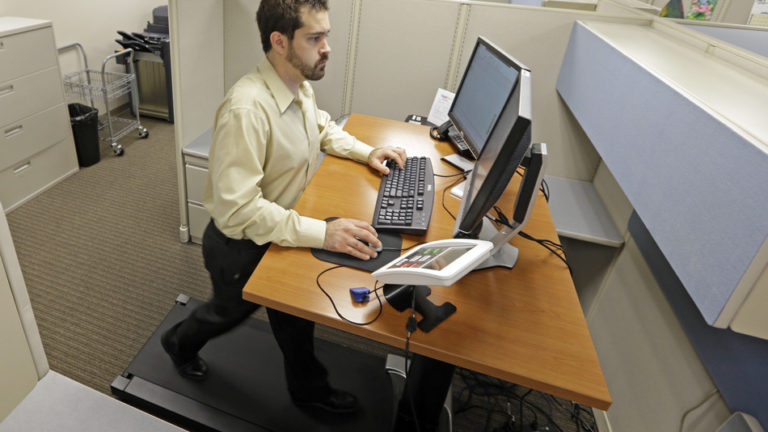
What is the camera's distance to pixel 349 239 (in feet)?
3.64

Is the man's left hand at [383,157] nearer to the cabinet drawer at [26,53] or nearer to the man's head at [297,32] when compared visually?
the man's head at [297,32]

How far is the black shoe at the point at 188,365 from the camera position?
1.58 meters

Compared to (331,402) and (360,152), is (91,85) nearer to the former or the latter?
(360,152)

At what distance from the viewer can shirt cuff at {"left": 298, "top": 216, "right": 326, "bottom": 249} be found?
1.12 metres

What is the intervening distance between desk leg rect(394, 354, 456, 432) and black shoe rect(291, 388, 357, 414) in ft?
0.86

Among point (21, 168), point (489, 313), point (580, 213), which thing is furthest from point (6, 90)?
point (580, 213)

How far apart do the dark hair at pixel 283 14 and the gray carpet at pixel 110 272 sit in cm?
126

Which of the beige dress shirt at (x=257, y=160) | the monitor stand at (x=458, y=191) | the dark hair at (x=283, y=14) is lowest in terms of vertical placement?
the monitor stand at (x=458, y=191)

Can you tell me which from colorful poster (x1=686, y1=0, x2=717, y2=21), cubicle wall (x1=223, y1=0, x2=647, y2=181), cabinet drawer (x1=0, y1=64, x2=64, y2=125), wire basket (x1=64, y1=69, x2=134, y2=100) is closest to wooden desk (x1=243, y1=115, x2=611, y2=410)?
cubicle wall (x1=223, y1=0, x2=647, y2=181)

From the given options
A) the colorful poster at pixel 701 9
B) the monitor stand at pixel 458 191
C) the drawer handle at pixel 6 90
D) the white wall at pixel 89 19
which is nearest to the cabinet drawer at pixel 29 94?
the drawer handle at pixel 6 90

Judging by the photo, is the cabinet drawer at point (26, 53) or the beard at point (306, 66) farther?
the cabinet drawer at point (26, 53)

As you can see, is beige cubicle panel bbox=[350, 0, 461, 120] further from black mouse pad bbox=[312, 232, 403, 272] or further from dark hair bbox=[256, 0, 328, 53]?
black mouse pad bbox=[312, 232, 403, 272]

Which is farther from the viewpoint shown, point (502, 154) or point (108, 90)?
point (108, 90)

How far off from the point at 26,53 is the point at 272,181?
2.07 meters
